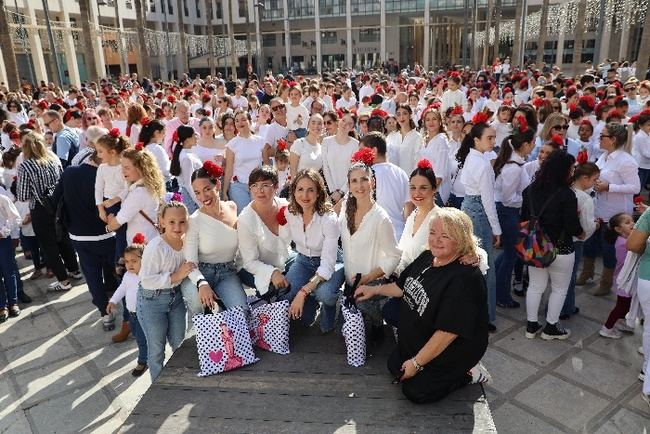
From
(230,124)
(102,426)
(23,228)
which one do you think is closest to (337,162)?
(230,124)

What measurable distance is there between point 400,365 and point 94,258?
3.52m

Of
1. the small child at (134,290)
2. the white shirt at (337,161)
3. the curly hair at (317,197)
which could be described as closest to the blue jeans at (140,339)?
the small child at (134,290)

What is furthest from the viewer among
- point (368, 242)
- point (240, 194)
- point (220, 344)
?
point (240, 194)

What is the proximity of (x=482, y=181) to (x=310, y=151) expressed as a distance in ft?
8.17

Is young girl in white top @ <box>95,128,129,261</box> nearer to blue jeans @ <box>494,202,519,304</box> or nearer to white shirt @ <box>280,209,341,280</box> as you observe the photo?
white shirt @ <box>280,209,341,280</box>

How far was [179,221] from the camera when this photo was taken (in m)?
3.65

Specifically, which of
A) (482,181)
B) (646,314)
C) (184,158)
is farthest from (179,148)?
(646,314)

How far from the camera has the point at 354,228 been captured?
12.3ft

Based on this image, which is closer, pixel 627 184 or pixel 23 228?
pixel 627 184

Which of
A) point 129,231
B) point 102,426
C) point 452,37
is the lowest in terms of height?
point 102,426

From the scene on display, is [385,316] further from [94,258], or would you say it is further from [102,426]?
[94,258]

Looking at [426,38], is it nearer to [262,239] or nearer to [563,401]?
[262,239]

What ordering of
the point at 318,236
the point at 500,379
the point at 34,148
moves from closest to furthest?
the point at 318,236 < the point at 500,379 < the point at 34,148

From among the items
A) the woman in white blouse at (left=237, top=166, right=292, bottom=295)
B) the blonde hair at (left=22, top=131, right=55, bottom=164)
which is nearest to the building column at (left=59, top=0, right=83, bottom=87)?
the blonde hair at (left=22, top=131, right=55, bottom=164)
